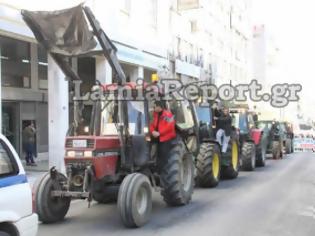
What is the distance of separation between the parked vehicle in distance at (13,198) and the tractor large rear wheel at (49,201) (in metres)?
2.91

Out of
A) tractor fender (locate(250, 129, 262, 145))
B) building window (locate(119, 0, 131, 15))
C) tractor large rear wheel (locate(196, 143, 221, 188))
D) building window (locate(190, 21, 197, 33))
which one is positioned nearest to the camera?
tractor large rear wheel (locate(196, 143, 221, 188))

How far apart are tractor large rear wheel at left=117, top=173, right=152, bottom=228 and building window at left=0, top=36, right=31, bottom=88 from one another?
11646mm

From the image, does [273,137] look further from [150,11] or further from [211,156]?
[211,156]

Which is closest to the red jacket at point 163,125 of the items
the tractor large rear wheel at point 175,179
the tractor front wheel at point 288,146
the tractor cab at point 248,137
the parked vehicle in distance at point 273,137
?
the tractor large rear wheel at point 175,179

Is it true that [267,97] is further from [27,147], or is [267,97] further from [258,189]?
[27,147]

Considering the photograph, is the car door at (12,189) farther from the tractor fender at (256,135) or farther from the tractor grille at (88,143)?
the tractor fender at (256,135)

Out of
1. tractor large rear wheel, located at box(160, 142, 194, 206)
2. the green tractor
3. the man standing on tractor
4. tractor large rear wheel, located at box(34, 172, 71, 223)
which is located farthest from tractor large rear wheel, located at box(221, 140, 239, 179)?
tractor large rear wheel, located at box(34, 172, 71, 223)

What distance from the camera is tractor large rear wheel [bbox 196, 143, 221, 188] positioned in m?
13.2

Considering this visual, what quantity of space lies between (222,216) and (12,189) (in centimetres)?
499

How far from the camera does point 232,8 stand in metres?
50.7

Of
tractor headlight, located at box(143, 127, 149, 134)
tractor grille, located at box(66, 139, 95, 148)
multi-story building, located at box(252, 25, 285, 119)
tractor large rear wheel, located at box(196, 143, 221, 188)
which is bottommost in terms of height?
tractor large rear wheel, located at box(196, 143, 221, 188)

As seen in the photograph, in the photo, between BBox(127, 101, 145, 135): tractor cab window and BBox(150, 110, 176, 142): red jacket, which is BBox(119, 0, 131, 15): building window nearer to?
BBox(150, 110, 176, 142): red jacket

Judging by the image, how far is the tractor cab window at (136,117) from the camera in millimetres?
9641

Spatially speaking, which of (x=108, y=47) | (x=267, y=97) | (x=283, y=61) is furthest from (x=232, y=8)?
(x=283, y=61)
